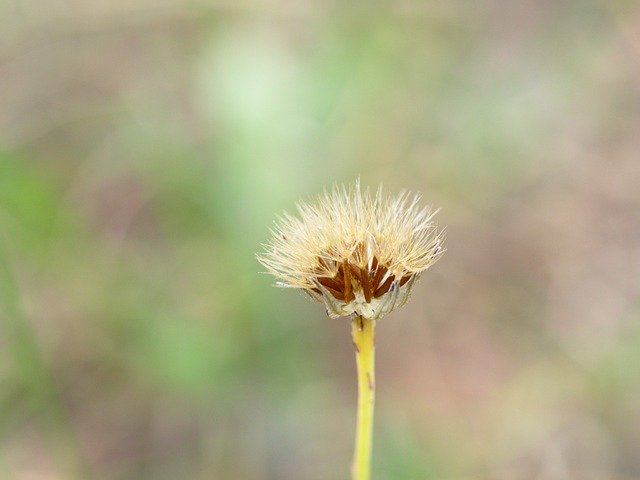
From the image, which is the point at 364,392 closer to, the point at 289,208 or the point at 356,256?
the point at 356,256

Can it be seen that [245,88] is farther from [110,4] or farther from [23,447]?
[23,447]

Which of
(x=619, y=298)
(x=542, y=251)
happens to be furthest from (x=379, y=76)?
(x=619, y=298)

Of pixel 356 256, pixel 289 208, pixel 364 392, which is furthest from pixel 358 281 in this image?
pixel 289 208

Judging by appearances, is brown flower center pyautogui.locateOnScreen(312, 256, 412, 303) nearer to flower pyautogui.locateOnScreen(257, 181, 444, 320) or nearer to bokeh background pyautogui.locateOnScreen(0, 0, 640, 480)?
flower pyautogui.locateOnScreen(257, 181, 444, 320)

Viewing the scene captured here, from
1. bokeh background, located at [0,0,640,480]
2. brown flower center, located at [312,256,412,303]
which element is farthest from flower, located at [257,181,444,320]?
bokeh background, located at [0,0,640,480]

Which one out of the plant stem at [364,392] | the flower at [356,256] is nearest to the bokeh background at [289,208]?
the flower at [356,256]

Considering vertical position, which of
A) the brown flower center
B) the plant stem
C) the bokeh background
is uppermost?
the bokeh background
